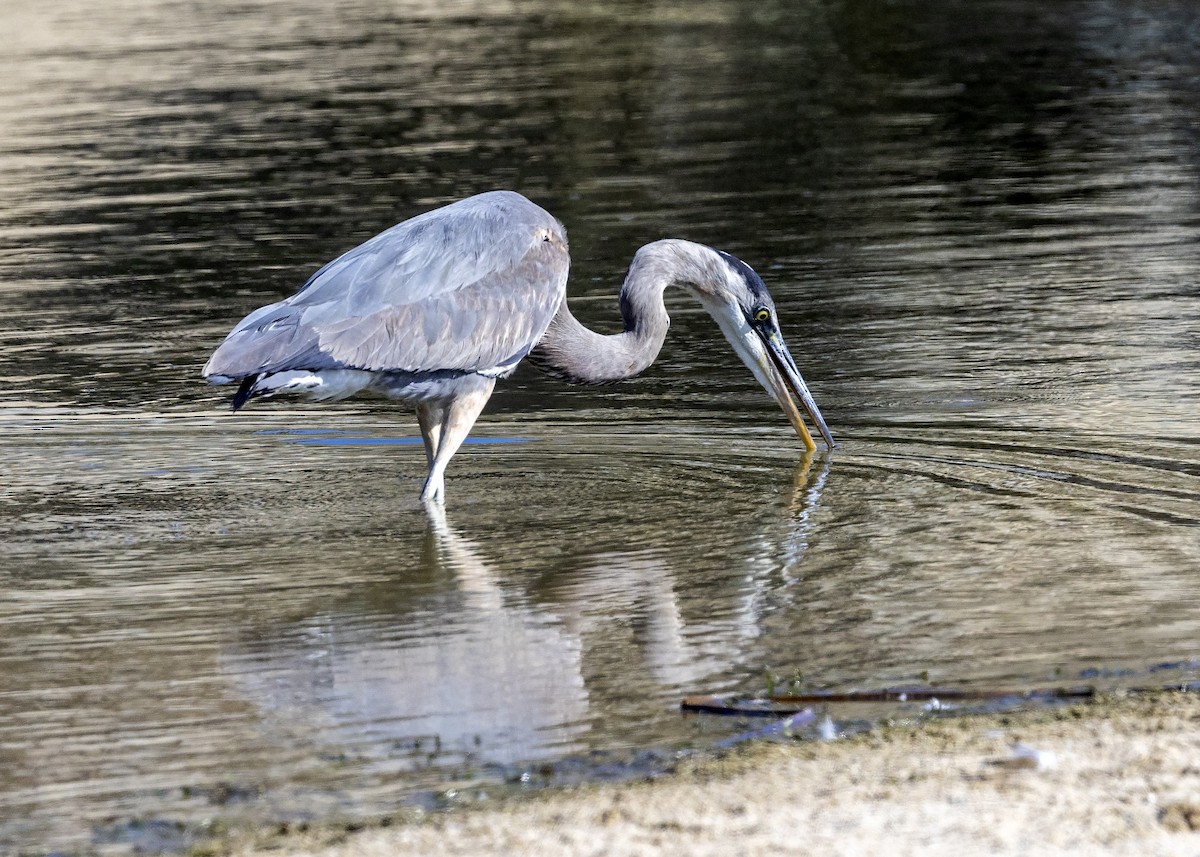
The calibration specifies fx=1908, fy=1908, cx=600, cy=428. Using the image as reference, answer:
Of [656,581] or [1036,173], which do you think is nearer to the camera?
[656,581]

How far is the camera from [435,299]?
8.72 m

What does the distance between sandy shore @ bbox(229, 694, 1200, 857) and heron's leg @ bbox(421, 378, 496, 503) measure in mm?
3546

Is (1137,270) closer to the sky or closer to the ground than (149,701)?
closer to the ground

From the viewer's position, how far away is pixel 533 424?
10078 millimetres

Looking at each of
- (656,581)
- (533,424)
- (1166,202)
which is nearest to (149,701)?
(656,581)

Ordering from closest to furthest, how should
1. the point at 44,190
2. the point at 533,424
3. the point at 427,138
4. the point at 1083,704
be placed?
the point at 1083,704 < the point at 533,424 < the point at 44,190 < the point at 427,138

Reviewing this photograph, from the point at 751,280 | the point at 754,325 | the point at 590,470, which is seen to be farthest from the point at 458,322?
the point at 754,325

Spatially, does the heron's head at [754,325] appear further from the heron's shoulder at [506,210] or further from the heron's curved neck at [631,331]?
the heron's shoulder at [506,210]

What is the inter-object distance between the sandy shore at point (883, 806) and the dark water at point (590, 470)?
1.24 ft

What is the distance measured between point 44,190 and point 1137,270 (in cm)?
1122

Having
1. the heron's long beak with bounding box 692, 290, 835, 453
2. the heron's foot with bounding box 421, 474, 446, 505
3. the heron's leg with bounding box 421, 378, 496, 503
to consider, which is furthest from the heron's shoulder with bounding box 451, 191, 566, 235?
the heron's foot with bounding box 421, 474, 446, 505

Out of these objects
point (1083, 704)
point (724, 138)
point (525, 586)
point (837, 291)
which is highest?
point (1083, 704)

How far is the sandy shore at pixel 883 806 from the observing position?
14.7 ft

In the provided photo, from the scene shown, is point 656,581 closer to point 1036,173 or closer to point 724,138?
point 1036,173
